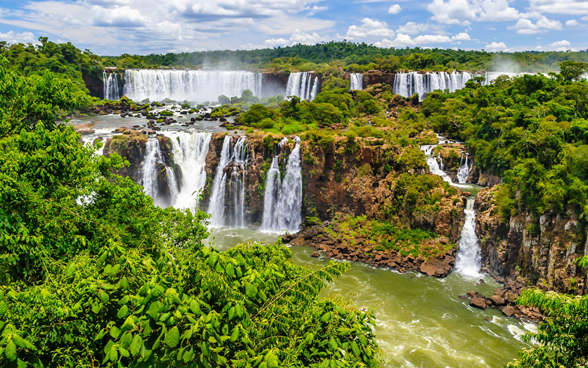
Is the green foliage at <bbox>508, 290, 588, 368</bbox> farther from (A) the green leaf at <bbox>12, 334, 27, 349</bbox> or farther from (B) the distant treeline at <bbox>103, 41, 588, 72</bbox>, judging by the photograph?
(B) the distant treeline at <bbox>103, 41, 588, 72</bbox>

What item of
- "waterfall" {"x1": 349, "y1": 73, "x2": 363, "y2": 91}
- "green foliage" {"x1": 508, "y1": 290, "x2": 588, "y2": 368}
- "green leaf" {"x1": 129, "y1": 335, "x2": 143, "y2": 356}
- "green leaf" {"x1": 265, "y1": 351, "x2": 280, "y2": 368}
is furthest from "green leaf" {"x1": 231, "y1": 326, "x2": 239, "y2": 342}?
"waterfall" {"x1": 349, "y1": 73, "x2": 363, "y2": 91}

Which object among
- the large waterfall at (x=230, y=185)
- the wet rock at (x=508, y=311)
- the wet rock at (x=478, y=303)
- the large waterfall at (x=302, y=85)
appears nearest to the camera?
the wet rock at (x=508, y=311)

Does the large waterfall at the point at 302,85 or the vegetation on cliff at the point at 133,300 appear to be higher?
the large waterfall at the point at 302,85

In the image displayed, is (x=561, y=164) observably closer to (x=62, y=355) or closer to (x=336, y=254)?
(x=336, y=254)

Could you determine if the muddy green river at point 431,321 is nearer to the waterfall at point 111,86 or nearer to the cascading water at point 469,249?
the cascading water at point 469,249

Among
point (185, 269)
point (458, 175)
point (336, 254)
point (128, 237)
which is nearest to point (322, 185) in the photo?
point (336, 254)

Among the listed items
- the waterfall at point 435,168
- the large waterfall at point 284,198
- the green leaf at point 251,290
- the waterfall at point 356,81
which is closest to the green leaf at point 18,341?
the green leaf at point 251,290

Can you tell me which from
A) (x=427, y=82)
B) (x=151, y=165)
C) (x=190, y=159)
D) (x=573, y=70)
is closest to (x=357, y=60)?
(x=427, y=82)
